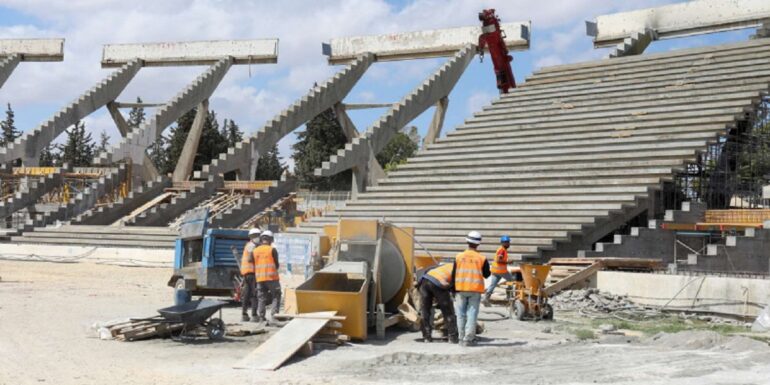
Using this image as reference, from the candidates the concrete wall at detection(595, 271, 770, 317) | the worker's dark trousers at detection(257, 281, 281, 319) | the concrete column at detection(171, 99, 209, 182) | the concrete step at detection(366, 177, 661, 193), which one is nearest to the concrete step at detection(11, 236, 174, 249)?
the concrete step at detection(366, 177, 661, 193)

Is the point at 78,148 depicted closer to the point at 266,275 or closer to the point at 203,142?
the point at 203,142

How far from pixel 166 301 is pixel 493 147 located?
15454 mm

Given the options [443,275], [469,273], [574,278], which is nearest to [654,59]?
[574,278]

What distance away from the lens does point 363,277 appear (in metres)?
12.6

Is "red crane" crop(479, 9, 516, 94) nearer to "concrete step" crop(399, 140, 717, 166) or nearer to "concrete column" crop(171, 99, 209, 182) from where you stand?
"concrete step" crop(399, 140, 717, 166)

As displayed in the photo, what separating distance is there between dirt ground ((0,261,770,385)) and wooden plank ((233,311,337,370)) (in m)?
0.15

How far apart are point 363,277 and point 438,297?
130cm

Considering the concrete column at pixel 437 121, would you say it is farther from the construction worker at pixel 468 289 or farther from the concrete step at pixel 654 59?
the construction worker at pixel 468 289

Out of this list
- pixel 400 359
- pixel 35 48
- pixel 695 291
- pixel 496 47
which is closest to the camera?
pixel 400 359

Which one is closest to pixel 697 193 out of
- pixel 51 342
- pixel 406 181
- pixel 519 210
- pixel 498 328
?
pixel 519 210

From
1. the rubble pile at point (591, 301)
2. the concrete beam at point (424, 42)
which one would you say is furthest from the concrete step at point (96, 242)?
the rubble pile at point (591, 301)

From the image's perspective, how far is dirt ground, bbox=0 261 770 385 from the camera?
29.1 ft

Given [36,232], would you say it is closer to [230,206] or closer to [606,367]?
[230,206]

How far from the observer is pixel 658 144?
2630cm
